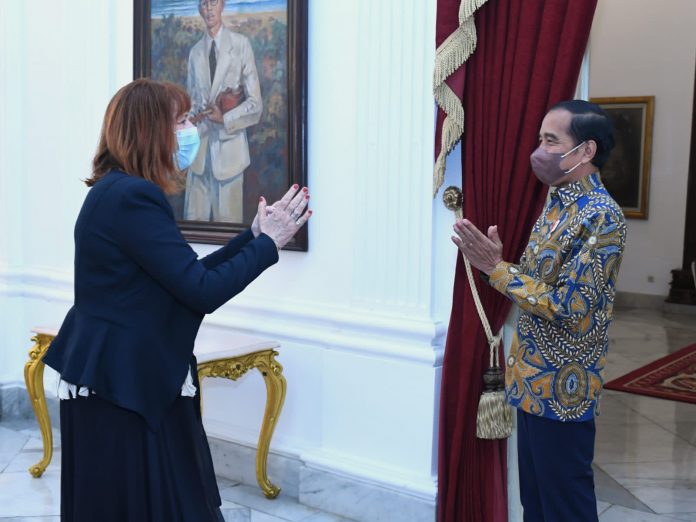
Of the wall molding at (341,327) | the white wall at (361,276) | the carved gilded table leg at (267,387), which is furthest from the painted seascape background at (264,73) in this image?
the carved gilded table leg at (267,387)

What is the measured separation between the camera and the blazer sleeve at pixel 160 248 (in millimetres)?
2225

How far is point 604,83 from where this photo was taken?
10711mm

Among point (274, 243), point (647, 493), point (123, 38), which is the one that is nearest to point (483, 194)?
point (274, 243)

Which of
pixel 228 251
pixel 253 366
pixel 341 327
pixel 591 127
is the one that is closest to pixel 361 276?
pixel 341 327

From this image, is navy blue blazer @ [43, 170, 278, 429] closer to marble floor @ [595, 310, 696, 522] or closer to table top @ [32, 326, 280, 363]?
table top @ [32, 326, 280, 363]

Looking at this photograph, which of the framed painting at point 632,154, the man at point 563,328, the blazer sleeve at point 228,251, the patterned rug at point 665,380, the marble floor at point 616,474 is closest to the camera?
the man at point 563,328

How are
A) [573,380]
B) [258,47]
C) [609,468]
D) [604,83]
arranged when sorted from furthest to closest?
[604,83]
[609,468]
[258,47]
[573,380]

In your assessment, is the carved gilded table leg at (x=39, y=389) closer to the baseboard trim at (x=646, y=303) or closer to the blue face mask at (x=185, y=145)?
the blue face mask at (x=185, y=145)

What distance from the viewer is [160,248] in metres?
2.22

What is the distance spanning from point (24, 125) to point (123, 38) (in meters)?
1.01

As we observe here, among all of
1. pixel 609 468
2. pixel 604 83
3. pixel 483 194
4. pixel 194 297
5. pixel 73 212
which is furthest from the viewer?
pixel 604 83

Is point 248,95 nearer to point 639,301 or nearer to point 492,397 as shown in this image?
point 492,397

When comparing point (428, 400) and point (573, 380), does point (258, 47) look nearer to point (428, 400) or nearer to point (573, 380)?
point (428, 400)

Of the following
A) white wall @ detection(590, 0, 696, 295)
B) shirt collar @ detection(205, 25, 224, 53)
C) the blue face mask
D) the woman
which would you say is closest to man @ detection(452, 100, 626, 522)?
the woman
